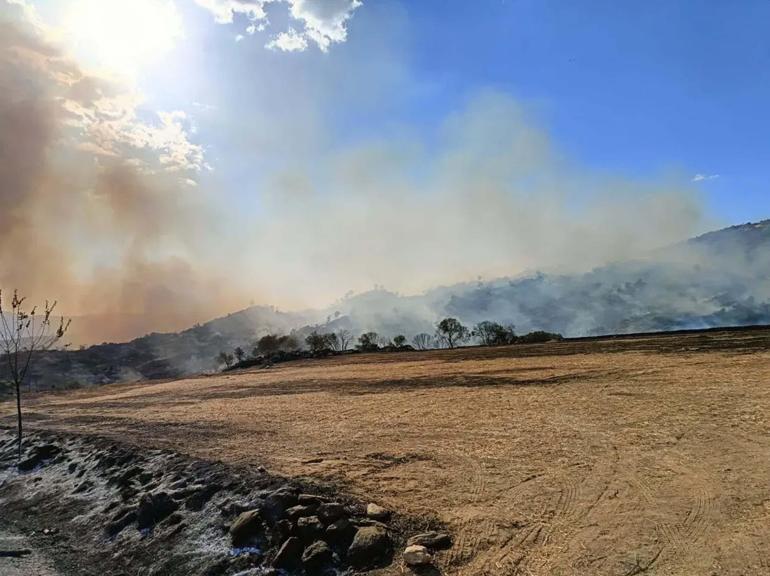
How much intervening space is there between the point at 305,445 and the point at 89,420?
1578 cm

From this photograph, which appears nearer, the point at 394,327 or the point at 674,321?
the point at 674,321

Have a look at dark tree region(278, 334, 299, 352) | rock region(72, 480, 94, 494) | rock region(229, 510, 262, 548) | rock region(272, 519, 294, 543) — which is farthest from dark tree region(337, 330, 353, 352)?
rock region(272, 519, 294, 543)

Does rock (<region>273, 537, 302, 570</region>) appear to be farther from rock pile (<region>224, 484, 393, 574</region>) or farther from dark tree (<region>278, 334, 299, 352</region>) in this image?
dark tree (<region>278, 334, 299, 352</region>)

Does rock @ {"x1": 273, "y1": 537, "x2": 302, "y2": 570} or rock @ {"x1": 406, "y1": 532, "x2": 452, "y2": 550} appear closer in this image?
rock @ {"x1": 406, "y1": 532, "x2": 452, "y2": 550}

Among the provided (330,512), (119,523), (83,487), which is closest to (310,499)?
(330,512)

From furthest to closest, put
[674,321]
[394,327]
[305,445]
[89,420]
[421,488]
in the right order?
[394,327] < [674,321] < [89,420] < [305,445] < [421,488]

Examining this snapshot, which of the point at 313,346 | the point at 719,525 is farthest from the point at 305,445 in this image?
the point at 313,346

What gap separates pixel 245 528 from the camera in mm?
8578

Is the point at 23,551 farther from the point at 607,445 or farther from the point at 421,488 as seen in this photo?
the point at 607,445

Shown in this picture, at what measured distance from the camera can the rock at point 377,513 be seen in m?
8.15

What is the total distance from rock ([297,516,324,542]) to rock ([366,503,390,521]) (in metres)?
0.78

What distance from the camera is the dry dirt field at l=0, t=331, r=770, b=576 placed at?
675cm

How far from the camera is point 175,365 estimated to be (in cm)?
14800

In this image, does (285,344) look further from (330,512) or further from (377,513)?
(377,513)
